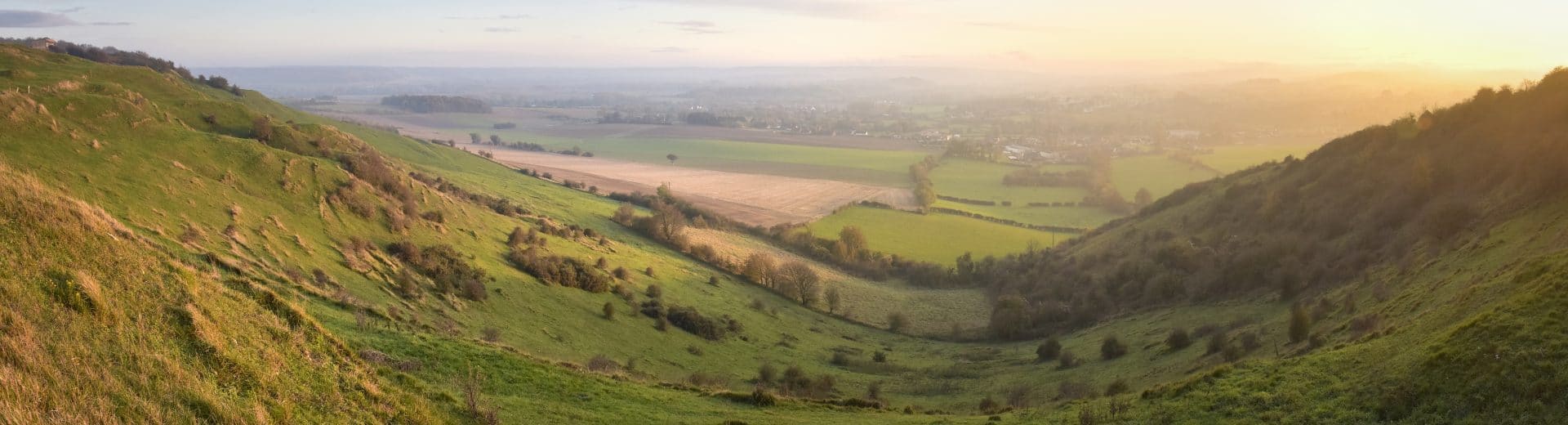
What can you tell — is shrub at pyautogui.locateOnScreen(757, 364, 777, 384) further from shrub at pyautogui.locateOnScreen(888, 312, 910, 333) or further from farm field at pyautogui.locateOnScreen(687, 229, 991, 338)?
farm field at pyautogui.locateOnScreen(687, 229, 991, 338)

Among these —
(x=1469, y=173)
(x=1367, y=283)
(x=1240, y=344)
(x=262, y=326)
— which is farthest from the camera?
(x=1469, y=173)

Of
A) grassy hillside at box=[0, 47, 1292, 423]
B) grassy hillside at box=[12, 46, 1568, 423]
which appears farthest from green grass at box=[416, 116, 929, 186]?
grassy hillside at box=[0, 47, 1292, 423]

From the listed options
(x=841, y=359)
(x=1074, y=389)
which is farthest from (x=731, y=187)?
(x=1074, y=389)

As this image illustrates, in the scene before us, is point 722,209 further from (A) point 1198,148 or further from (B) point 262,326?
(A) point 1198,148

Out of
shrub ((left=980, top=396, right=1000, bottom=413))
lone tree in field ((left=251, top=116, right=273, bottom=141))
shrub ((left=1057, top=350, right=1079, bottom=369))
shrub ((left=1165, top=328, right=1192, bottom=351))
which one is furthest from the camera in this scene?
lone tree in field ((left=251, top=116, right=273, bottom=141))

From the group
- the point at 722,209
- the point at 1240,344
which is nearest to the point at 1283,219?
the point at 1240,344

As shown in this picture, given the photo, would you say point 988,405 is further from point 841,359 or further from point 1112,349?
point 841,359
